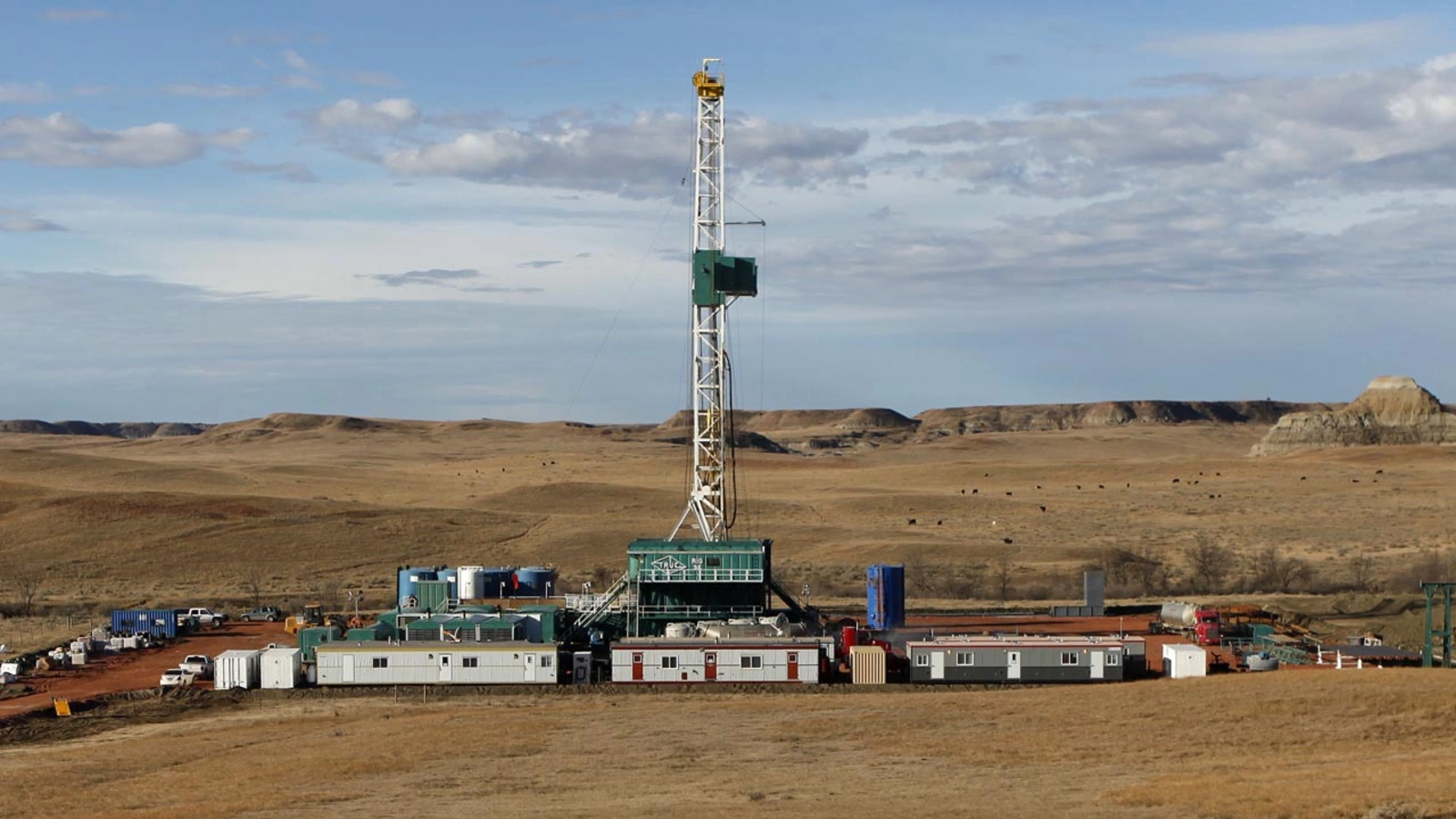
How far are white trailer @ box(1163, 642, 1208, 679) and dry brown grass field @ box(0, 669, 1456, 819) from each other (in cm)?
131

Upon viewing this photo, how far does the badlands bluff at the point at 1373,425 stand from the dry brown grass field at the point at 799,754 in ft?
369

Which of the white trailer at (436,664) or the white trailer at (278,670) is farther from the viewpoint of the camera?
the white trailer at (436,664)

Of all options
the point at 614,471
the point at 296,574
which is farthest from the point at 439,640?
the point at 614,471

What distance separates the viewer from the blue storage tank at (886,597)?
4966cm

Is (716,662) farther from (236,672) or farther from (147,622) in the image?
(147,622)

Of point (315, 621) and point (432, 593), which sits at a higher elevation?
point (432, 593)

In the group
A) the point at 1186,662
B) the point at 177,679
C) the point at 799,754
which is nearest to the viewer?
the point at 799,754

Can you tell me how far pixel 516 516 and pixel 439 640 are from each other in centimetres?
4023

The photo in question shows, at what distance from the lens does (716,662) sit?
40.4 metres

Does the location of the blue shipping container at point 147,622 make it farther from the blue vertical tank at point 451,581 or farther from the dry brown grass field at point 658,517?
the dry brown grass field at point 658,517

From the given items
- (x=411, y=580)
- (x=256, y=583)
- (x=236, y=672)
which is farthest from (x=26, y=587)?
(x=236, y=672)

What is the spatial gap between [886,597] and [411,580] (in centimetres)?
1691

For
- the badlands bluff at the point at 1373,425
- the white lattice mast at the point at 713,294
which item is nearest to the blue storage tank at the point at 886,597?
the white lattice mast at the point at 713,294

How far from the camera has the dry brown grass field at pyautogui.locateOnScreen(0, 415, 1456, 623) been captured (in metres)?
67.8
